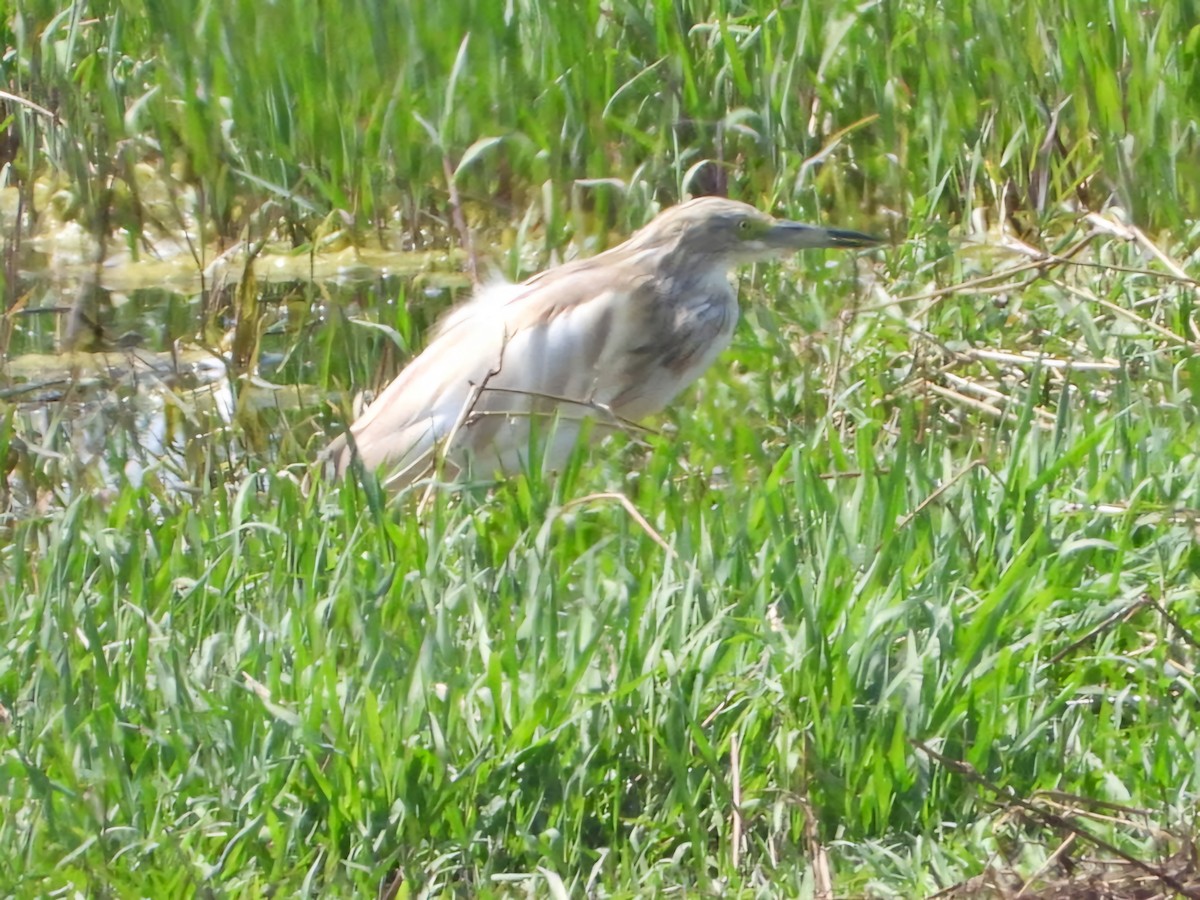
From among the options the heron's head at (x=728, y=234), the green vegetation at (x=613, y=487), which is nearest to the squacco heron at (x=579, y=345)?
the heron's head at (x=728, y=234)

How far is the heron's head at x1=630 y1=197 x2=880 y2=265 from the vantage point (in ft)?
16.3

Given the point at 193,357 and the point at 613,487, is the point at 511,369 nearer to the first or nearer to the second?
the point at 613,487

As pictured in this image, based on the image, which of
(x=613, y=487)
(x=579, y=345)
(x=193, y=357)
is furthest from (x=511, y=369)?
(x=193, y=357)

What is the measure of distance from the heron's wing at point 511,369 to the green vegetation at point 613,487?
0.73ft

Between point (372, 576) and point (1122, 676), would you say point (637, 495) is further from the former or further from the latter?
point (1122, 676)

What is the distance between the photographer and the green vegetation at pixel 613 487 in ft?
8.64

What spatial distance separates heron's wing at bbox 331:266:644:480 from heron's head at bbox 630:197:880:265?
198mm

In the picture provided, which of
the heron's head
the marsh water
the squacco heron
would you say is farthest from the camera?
the heron's head

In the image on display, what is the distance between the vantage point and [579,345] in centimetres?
468

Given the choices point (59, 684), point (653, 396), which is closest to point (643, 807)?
point (59, 684)

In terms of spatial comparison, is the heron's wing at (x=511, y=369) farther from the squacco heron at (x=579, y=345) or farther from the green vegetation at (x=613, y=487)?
the green vegetation at (x=613, y=487)

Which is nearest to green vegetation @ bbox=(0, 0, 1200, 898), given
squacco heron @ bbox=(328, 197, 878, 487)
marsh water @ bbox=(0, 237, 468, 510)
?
marsh water @ bbox=(0, 237, 468, 510)

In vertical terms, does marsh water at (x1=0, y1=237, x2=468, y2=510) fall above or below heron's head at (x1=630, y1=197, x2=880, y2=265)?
below

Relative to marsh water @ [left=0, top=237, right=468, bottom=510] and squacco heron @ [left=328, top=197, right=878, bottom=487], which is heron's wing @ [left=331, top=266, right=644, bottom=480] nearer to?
squacco heron @ [left=328, top=197, right=878, bottom=487]
